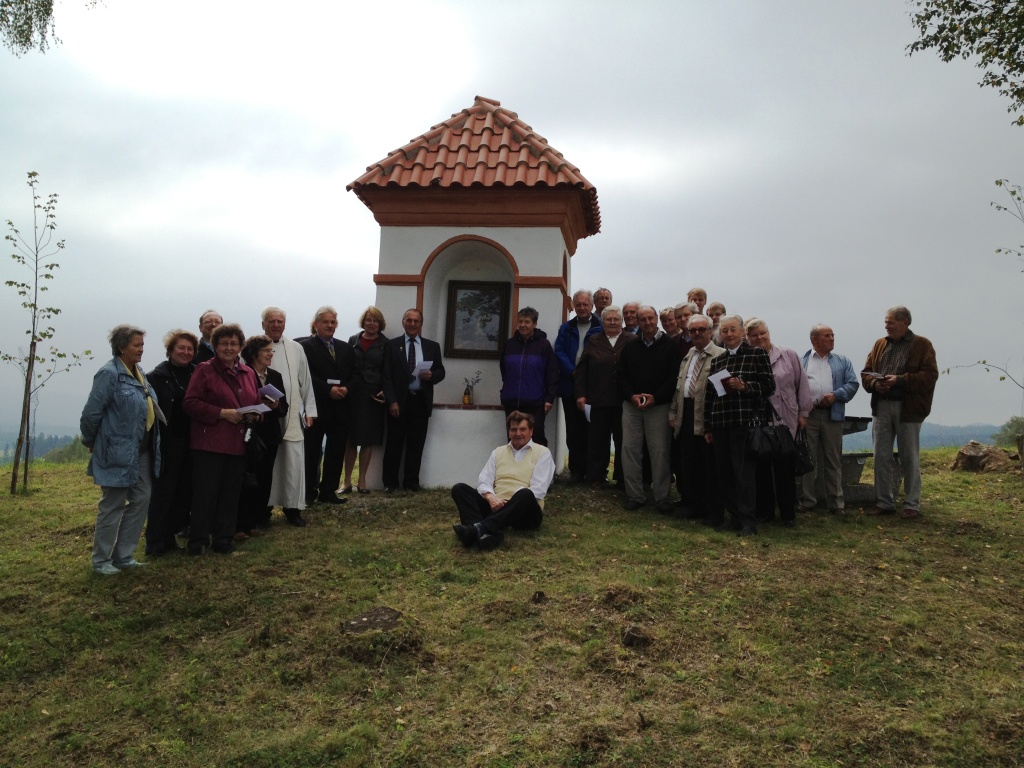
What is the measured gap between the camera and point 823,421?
8.12 m

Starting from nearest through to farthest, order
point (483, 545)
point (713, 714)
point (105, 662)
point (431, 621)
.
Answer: point (713, 714)
point (105, 662)
point (431, 621)
point (483, 545)

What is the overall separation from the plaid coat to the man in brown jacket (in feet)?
4.93

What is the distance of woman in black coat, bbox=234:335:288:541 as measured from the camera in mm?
6844

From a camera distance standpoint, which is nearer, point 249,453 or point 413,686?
point 413,686

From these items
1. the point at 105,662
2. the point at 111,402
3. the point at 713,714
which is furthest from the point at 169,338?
the point at 713,714

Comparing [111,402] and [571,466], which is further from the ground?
[111,402]

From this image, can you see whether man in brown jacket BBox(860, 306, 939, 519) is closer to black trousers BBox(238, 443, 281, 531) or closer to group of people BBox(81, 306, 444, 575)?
group of people BBox(81, 306, 444, 575)

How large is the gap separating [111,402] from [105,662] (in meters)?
1.92

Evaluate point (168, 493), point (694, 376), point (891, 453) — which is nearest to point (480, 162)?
point (694, 376)

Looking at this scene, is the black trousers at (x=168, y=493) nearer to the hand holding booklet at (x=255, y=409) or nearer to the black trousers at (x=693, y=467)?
the hand holding booklet at (x=255, y=409)

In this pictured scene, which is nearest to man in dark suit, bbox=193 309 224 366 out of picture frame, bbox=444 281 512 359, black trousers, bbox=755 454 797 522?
picture frame, bbox=444 281 512 359

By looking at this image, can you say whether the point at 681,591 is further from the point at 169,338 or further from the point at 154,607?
the point at 169,338

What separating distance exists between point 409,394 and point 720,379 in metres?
3.40

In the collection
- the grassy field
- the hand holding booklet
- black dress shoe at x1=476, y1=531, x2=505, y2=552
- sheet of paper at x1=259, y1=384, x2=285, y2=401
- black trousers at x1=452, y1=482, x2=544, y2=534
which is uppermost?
sheet of paper at x1=259, y1=384, x2=285, y2=401
